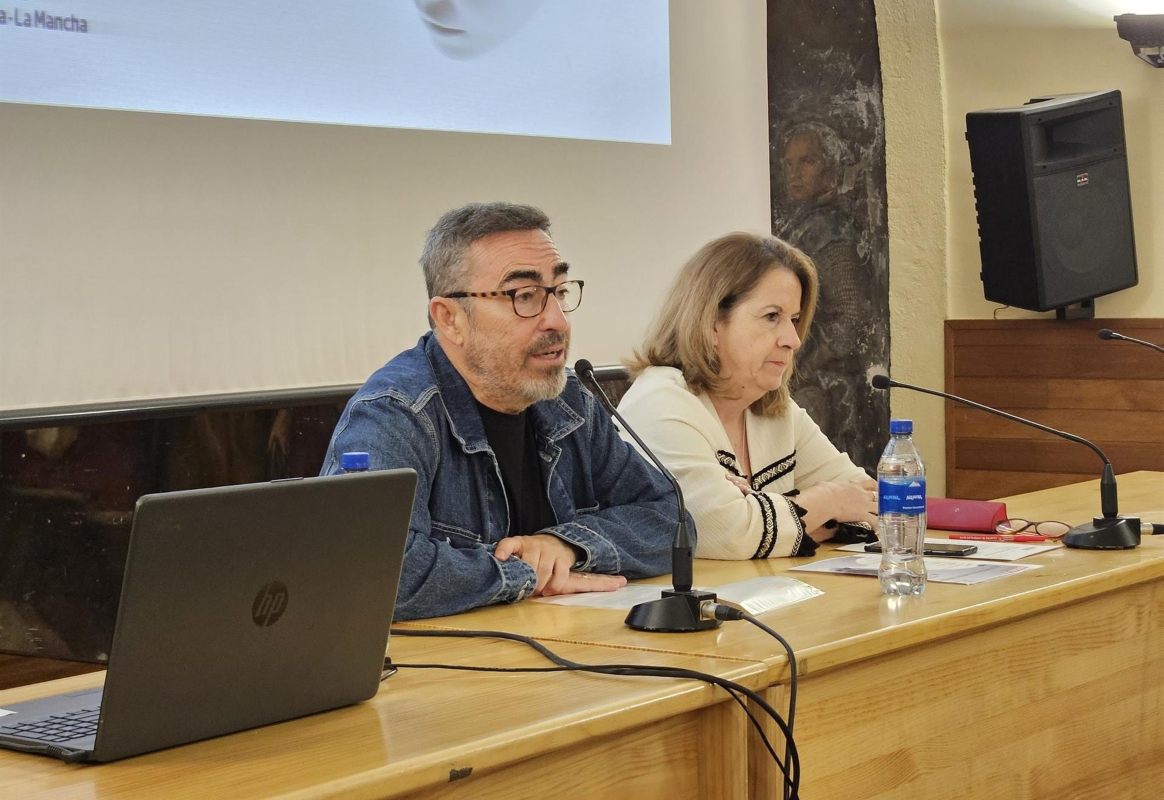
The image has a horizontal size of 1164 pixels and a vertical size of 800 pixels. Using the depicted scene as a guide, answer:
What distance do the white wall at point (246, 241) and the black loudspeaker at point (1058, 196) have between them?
1324 millimetres

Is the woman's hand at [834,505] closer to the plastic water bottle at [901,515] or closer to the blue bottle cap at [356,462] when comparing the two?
the plastic water bottle at [901,515]

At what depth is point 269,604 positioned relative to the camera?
3.92ft

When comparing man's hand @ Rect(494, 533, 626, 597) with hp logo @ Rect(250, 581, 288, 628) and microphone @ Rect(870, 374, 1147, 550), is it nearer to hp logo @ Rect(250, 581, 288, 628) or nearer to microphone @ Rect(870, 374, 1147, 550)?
microphone @ Rect(870, 374, 1147, 550)

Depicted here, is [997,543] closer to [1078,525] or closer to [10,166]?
[1078,525]

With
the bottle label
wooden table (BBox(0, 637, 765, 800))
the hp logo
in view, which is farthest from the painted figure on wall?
the hp logo

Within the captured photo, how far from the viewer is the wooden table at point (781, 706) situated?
3.76 feet

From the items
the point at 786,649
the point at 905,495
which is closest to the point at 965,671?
the point at 905,495

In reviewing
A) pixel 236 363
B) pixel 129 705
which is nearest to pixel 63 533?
pixel 236 363

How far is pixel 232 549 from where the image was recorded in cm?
115

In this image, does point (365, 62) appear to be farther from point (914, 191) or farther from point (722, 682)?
point (914, 191)

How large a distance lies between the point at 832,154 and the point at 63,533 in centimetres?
289

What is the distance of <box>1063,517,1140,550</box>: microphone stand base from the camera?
2223 mm

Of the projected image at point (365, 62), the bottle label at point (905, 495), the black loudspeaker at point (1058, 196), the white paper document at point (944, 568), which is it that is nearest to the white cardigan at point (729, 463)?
the white paper document at point (944, 568)

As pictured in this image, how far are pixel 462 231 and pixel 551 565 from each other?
1.76 ft
